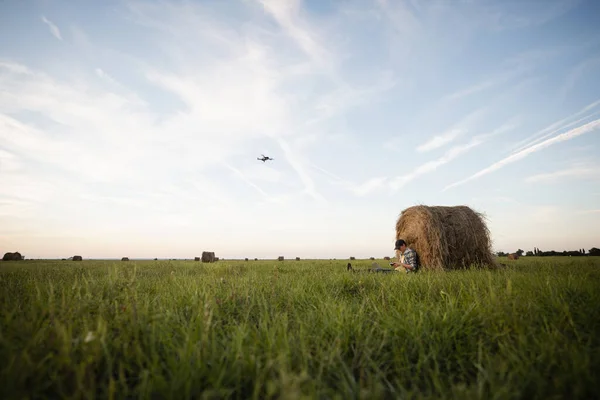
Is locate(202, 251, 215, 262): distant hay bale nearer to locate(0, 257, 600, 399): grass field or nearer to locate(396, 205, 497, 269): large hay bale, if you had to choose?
locate(396, 205, 497, 269): large hay bale

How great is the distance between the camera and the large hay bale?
10.1 meters

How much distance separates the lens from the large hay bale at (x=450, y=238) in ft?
33.0

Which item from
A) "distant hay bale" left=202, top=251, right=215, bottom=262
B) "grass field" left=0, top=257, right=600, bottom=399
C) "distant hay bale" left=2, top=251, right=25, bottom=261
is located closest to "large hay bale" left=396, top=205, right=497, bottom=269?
"grass field" left=0, top=257, right=600, bottom=399

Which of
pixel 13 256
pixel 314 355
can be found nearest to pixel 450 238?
pixel 314 355

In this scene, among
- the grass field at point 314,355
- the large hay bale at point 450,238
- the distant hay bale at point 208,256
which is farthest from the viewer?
the distant hay bale at point 208,256

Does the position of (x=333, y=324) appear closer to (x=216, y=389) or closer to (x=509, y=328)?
(x=216, y=389)

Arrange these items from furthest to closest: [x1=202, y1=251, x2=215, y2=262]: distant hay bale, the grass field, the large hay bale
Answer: [x1=202, y1=251, x2=215, y2=262]: distant hay bale, the large hay bale, the grass field

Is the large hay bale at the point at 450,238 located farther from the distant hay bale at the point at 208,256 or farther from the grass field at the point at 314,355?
the distant hay bale at the point at 208,256

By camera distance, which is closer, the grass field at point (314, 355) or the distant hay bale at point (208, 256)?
the grass field at point (314, 355)

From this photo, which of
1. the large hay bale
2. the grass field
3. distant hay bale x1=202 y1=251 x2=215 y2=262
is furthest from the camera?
distant hay bale x1=202 y1=251 x2=215 y2=262

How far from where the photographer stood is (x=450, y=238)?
1033 centimetres

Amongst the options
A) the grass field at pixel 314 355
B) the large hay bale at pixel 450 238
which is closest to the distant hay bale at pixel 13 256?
the grass field at pixel 314 355

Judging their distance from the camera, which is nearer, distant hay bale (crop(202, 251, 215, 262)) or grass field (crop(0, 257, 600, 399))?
grass field (crop(0, 257, 600, 399))

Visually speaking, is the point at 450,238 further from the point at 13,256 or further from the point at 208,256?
the point at 13,256
